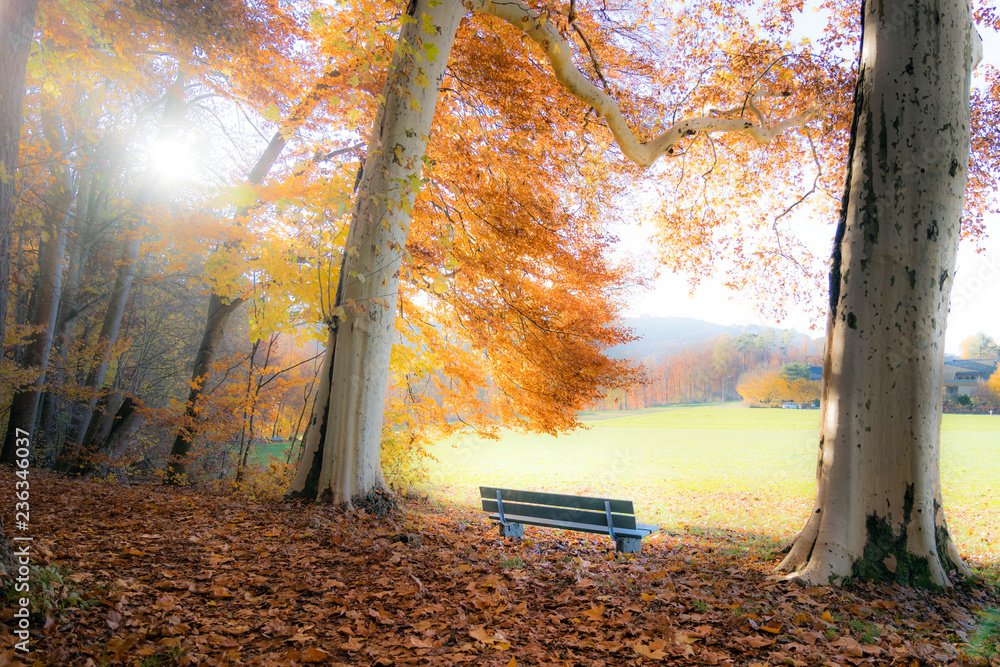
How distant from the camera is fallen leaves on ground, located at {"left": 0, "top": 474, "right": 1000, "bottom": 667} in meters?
2.53

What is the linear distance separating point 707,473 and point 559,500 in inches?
638

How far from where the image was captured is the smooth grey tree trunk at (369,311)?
5.53m

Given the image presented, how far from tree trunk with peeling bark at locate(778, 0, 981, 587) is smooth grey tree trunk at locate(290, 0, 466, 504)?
4338 millimetres

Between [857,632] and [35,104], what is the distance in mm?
15877

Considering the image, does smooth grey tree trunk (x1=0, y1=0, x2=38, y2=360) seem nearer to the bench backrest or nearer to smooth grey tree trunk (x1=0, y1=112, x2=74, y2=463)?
the bench backrest

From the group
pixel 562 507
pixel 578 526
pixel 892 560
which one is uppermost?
pixel 892 560

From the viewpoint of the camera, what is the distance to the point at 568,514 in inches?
236

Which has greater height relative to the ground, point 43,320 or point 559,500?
point 43,320

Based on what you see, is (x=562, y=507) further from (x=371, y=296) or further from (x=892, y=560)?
(x=371, y=296)

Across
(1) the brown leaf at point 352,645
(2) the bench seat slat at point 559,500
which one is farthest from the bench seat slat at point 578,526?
(1) the brown leaf at point 352,645

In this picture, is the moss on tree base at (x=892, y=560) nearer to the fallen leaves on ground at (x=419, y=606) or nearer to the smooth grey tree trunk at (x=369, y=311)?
the fallen leaves on ground at (x=419, y=606)

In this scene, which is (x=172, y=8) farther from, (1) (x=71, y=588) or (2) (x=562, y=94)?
(1) (x=71, y=588)

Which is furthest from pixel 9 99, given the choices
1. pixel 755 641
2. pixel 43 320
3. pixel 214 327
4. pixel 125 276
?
pixel 43 320

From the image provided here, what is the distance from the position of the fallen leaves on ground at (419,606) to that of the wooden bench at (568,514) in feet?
2.81
